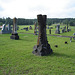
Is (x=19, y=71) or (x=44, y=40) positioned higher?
(x=44, y=40)

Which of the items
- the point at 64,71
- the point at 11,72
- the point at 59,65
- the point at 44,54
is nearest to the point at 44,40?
the point at 44,54

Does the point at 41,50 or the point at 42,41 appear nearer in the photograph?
the point at 41,50

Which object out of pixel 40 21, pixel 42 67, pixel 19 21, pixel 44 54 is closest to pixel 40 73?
pixel 42 67

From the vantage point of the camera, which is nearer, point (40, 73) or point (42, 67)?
point (40, 73)

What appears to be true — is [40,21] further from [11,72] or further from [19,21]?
[19,21]

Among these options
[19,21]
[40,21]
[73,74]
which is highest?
[19,21]

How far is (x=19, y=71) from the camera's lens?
614 cm

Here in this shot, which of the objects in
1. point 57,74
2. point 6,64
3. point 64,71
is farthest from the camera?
point 6,64

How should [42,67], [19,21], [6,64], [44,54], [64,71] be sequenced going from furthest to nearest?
[19,21] < [44,54] < [6,64] < [42,67] < [64,71]

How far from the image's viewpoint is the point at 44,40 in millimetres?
9742

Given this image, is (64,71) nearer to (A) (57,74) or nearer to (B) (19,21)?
(A) (57,74)

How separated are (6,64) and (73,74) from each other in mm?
4657

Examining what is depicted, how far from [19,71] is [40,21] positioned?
520 cm

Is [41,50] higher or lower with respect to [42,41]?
lower
